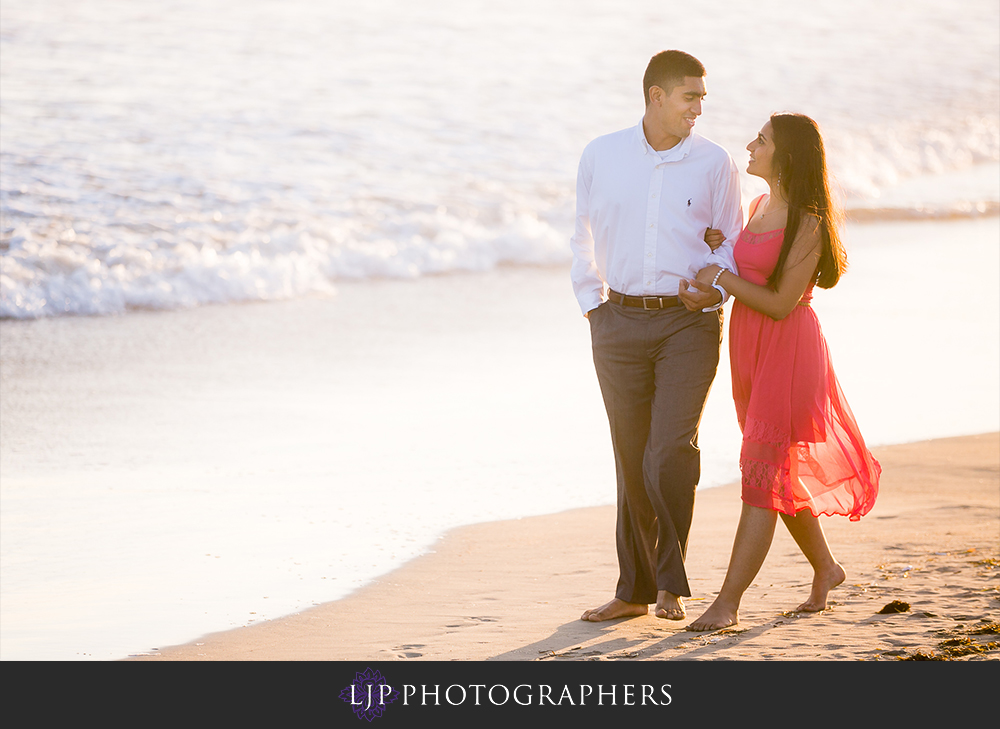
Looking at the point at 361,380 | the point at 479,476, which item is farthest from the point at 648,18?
the point at 479,476

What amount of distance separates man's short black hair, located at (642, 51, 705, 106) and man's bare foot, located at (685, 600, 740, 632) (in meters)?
1.72

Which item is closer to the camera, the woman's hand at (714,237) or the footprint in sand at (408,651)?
the footprint in sand at (408,651)

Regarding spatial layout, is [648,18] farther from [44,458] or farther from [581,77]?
[44,458]

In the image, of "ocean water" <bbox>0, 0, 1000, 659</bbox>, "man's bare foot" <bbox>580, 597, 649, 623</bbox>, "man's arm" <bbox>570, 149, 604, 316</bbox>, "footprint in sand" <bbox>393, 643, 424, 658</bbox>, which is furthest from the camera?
"ocean water" <bbox>0, 0, 1000, 659</bbox>

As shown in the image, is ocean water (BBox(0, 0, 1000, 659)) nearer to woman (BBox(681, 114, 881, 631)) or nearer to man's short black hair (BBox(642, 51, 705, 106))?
woman (BBox(681, 114, 881, 631))

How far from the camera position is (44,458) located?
20.4ft

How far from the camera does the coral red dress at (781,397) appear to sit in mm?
4000

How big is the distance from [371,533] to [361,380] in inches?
109

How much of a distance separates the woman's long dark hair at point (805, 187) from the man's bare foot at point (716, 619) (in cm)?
107

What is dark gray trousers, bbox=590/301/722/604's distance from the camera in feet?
13.1

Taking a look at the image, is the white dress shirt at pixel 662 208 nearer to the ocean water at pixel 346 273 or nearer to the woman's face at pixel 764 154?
the woman's face at pixel 764 154

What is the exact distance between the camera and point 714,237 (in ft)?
13.4

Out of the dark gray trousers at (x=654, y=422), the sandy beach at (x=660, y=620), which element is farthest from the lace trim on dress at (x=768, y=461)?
the sandy beach at (x=660, y=620)

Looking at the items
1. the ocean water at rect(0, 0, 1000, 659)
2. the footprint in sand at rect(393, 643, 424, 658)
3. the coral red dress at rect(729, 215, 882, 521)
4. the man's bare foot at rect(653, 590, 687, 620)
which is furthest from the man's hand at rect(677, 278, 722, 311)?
the ocean water at rect(0, 0, 1000, 659)
